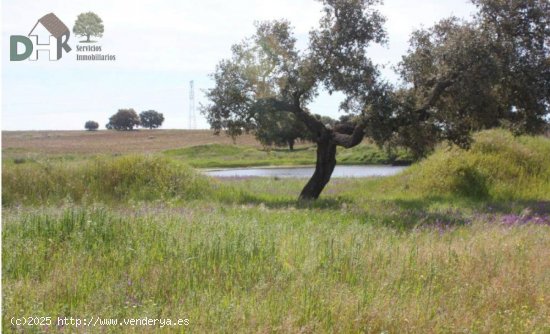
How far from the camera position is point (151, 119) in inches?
5212

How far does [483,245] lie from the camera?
8445mm

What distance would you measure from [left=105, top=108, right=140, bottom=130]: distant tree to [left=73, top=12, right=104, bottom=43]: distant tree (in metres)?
112

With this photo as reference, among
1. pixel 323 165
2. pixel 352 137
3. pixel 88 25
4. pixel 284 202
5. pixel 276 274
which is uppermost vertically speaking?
pixel 88 25

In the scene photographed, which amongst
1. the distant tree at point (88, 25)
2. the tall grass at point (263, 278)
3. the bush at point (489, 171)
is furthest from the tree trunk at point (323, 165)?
the tall grass at point (263, 278)

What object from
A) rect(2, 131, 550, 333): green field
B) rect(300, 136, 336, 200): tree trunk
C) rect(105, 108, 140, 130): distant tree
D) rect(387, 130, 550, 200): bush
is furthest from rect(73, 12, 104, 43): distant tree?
rect(105, 108, 140, 130): distant tree

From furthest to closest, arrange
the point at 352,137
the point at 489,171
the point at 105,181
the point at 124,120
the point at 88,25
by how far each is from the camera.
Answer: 1. the point at 124,120
2. the point at 489,171
3. the point at 352,137
4. the point at 105,181
5. the point at 88,25

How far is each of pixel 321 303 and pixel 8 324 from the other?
3.19 metres

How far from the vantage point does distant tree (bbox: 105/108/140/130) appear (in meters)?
125

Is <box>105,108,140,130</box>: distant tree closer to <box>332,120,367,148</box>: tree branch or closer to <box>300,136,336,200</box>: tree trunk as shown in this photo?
<box>300,136,336,200</box>: tree trunk

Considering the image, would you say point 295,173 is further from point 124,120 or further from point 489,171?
point 124,120

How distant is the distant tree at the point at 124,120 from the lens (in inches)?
4909

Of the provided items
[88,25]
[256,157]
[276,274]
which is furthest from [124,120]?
[276,274]

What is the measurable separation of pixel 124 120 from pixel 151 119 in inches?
355

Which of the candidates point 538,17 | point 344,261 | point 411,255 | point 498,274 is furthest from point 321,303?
point 538,17
